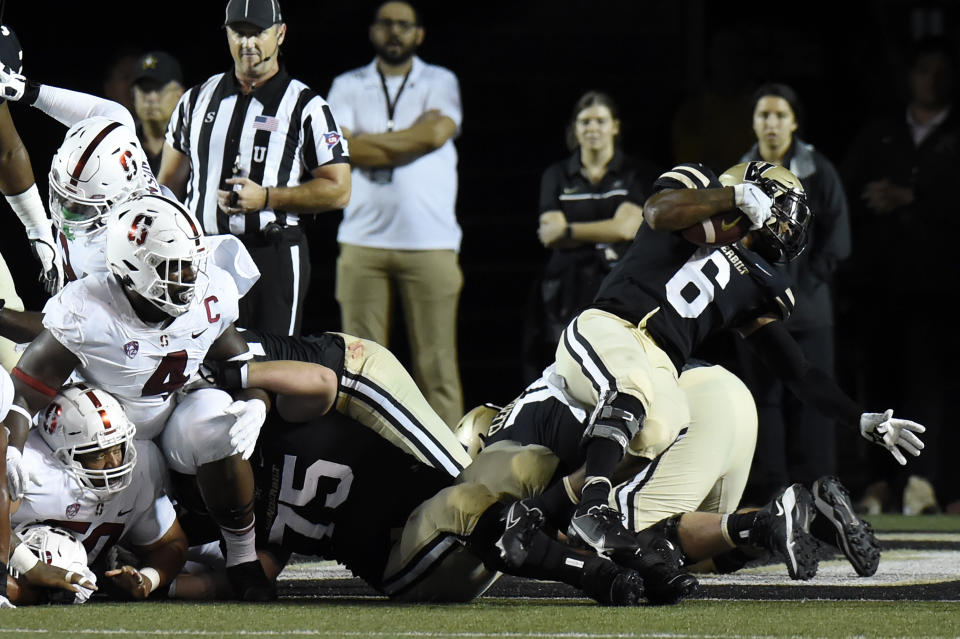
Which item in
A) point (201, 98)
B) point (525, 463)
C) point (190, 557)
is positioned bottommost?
point (190, 557)

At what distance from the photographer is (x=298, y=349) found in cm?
491

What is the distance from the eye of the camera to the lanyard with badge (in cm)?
719

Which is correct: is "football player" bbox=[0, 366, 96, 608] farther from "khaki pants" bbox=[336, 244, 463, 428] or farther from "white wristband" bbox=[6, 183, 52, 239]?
"khaki pants" bbox=[336, 244, 463, 428]

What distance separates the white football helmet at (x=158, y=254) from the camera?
4.32 metres

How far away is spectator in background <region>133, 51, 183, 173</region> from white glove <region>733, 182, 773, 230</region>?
272 cm

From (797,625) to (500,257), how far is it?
473 cm

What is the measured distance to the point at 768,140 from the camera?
6.95 meters

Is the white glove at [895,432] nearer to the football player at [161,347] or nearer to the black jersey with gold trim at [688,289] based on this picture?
the black jersey with gold trim at [688,289]

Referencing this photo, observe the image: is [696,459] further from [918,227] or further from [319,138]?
[918,227]

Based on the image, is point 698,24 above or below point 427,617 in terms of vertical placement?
above

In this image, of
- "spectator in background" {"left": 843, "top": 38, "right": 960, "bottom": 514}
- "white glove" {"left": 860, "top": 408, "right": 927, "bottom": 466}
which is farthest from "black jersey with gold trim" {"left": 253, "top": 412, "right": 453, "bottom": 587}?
"spectator in background" {"left": 843, "top": 38, "right": 960, "bottom": 514}

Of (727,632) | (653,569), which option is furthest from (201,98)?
(727,632)

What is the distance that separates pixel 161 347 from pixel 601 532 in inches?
48.3

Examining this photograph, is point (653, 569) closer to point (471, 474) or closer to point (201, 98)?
point (471, 474)
